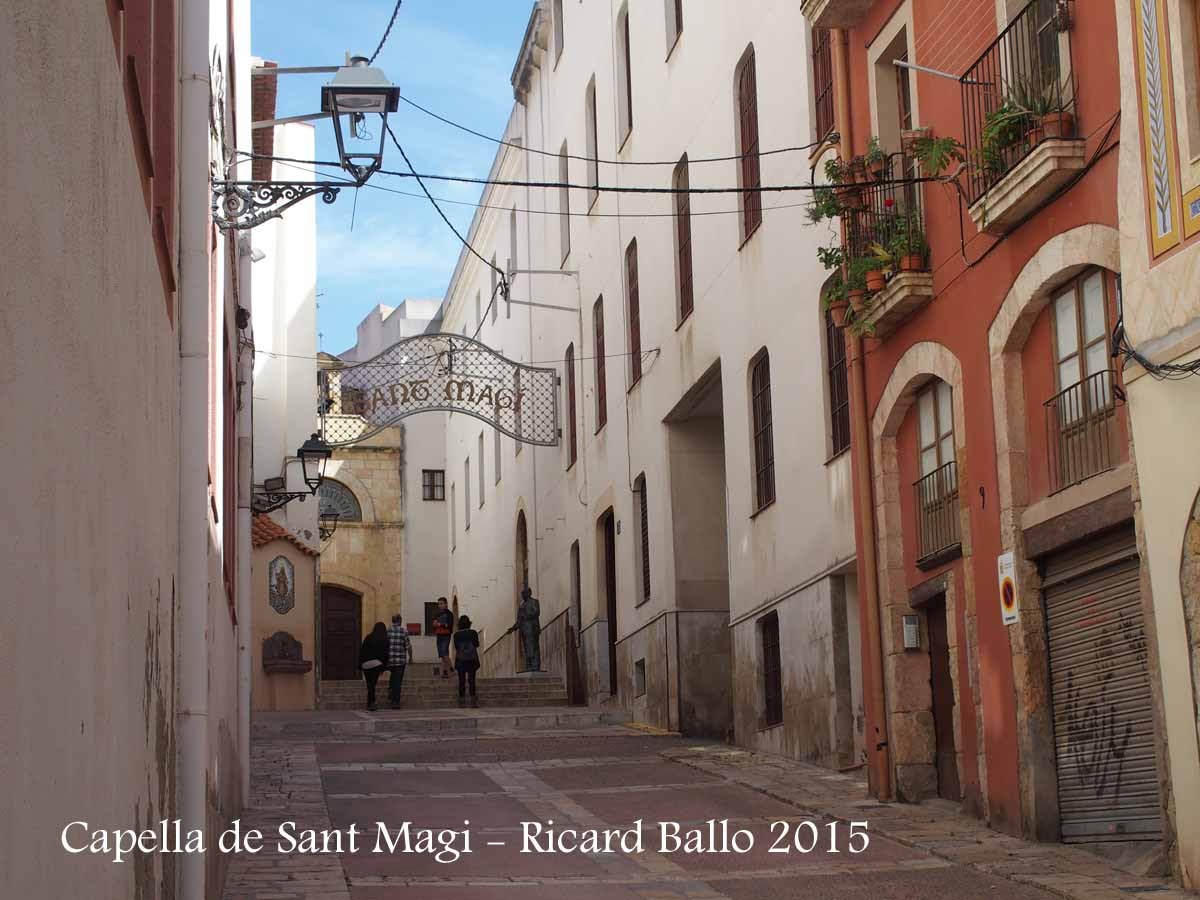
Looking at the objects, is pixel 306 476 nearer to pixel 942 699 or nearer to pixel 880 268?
pixel 880 268

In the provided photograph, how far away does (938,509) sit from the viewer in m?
14.1

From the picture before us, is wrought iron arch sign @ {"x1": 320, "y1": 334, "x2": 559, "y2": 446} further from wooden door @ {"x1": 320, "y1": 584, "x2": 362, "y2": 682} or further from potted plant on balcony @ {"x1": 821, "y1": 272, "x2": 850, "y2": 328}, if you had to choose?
wooden door @ {"x1": 320, "y1": 584, "x2": 362, "y2": 682}

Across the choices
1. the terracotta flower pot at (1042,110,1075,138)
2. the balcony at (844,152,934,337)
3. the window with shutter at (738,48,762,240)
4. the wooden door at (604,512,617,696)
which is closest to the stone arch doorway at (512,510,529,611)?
the wooden door at (604,512,617,696)

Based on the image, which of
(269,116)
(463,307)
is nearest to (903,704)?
(269,116)

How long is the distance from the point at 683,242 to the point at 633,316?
131 inches

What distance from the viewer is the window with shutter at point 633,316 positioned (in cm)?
2652

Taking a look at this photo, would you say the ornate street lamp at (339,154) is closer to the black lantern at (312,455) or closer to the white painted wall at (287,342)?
the black lantern at (312,455)

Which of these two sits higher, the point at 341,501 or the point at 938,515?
the point at 341,501

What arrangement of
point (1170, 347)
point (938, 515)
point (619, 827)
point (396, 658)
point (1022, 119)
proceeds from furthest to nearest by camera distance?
1. point (396, 658)
2. point (938, 515)
3. point (619, 827)
4. point (1022, 119)
5. point (1170, 347)

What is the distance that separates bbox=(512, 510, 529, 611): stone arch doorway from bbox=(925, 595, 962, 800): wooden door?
22602 millimetres

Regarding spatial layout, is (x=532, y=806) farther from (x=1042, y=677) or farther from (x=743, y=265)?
(x=743, y=265)

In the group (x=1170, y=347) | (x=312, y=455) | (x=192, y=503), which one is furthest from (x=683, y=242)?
(x=192, y=503)

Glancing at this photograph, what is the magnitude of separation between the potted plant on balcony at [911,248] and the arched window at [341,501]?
35606 millimetres

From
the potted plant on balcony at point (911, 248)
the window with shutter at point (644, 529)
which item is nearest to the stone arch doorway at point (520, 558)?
the window with shutter at point (644, 529)
